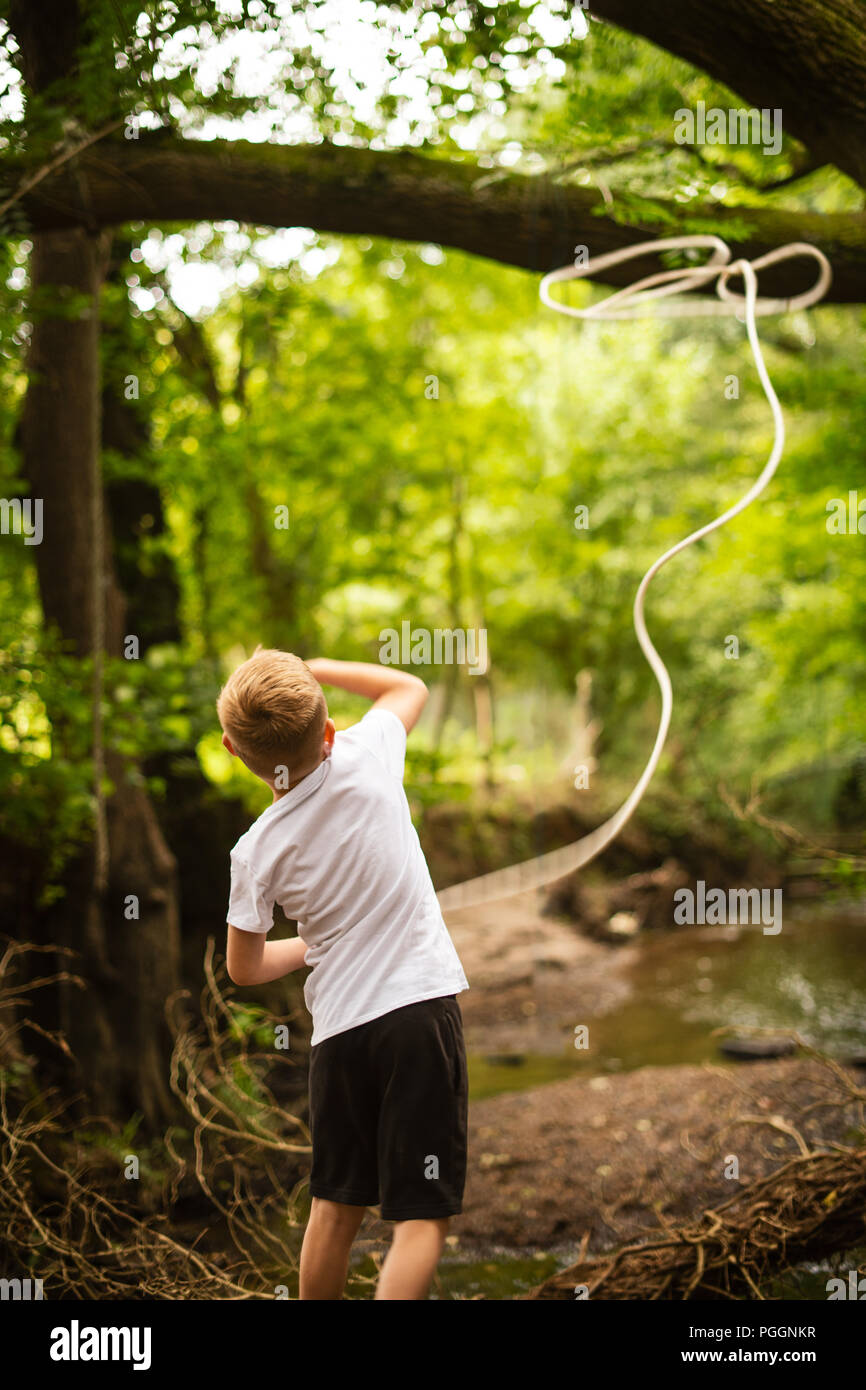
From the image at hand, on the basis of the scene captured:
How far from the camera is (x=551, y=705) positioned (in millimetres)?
13883

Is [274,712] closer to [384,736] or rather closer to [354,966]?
[384,736]

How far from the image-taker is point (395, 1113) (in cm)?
210

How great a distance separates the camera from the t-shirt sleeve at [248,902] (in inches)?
83.2

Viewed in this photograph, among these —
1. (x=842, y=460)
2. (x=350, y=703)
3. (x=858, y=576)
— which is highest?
(x=842, y=460)

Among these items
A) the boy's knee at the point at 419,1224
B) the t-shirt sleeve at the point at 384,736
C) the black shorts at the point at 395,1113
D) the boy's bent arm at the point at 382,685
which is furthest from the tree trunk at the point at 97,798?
the boy's knee at the point at 419,1224

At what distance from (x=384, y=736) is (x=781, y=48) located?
2695mm

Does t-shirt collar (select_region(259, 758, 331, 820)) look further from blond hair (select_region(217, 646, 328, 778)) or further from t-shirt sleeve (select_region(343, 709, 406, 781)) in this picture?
t-shirt sleeve (select_region(343, 709, 406, 781))

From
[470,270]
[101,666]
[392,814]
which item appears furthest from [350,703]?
[392,814]

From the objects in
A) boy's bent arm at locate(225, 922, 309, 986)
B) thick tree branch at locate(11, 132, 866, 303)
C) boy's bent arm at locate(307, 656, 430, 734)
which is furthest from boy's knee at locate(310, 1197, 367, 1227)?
thick tree branch at locate(11, 132, 866, 303)

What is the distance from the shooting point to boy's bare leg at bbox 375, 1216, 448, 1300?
2039 millimetres

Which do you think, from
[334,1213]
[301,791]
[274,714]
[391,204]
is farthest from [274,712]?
[391,204]

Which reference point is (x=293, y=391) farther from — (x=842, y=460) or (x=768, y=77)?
(x=768, y=77)

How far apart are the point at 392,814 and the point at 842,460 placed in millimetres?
4983
